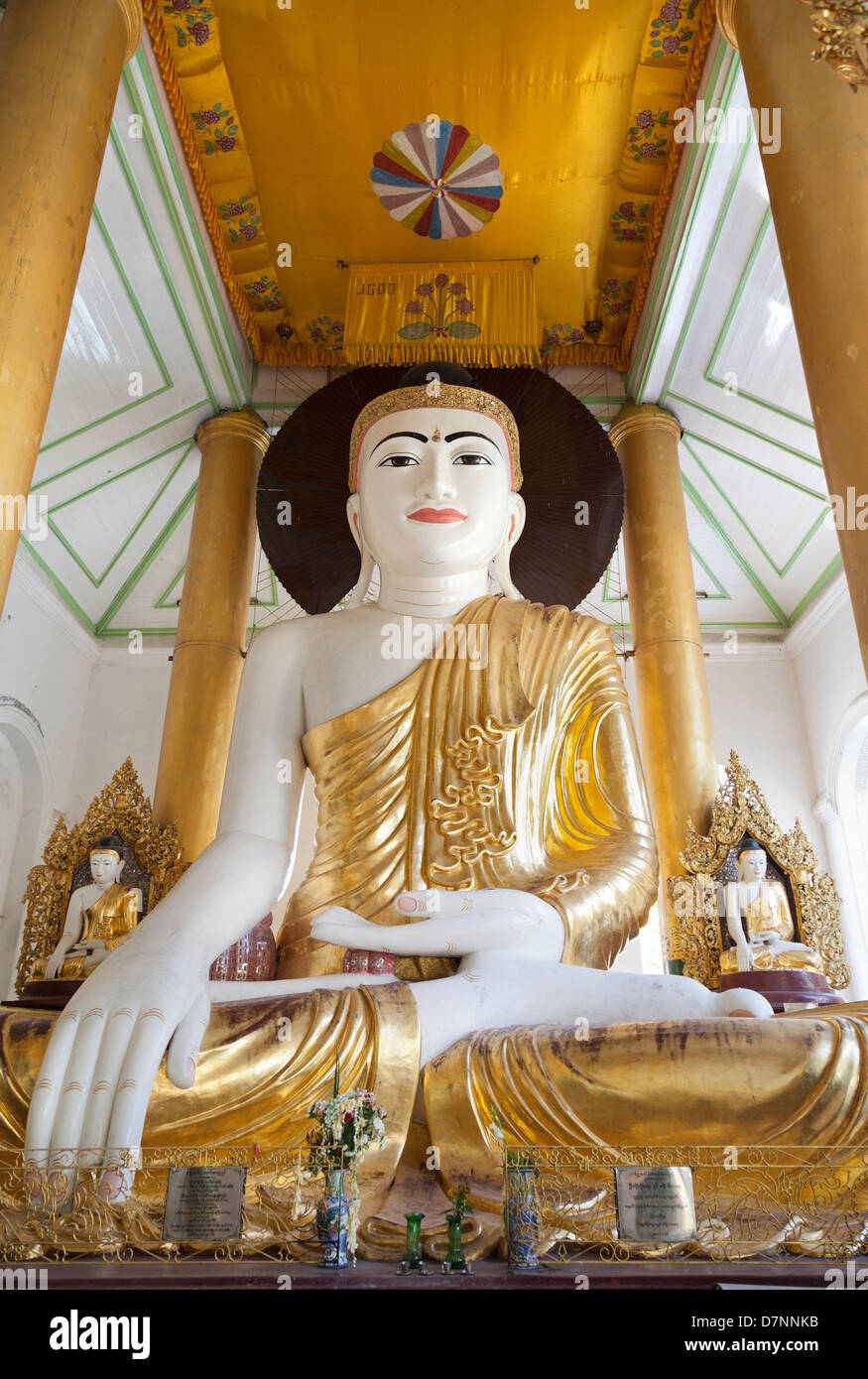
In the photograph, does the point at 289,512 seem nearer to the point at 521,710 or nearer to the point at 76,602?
the point at 521,710

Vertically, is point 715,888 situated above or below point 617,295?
below

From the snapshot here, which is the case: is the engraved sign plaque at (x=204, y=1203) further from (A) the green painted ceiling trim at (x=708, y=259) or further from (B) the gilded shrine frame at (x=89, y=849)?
(A) the green painted ceiling trim at (x=708, y=259)

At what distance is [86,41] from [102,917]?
370 centimetres

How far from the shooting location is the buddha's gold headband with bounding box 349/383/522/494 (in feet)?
12.3

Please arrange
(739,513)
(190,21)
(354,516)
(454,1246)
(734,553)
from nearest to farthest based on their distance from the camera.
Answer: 1. (454,1246)
2. (354,516)
3. (190,21)
4. (739,513)
5. (734,553)

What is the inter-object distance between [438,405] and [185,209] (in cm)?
273

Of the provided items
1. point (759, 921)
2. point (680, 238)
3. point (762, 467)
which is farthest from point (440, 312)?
point (759, 921)

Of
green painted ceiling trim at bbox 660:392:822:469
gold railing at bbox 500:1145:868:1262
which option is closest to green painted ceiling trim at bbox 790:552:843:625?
green painted ceiling trim at bbox 660:392:822:469

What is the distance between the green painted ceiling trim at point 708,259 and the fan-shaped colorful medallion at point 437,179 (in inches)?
48.7

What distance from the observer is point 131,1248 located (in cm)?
167

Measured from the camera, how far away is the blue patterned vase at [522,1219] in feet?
5.03

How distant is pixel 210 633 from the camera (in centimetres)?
595

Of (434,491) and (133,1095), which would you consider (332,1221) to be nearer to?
(133,1095)

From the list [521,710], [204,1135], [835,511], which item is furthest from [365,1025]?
[835,511]
